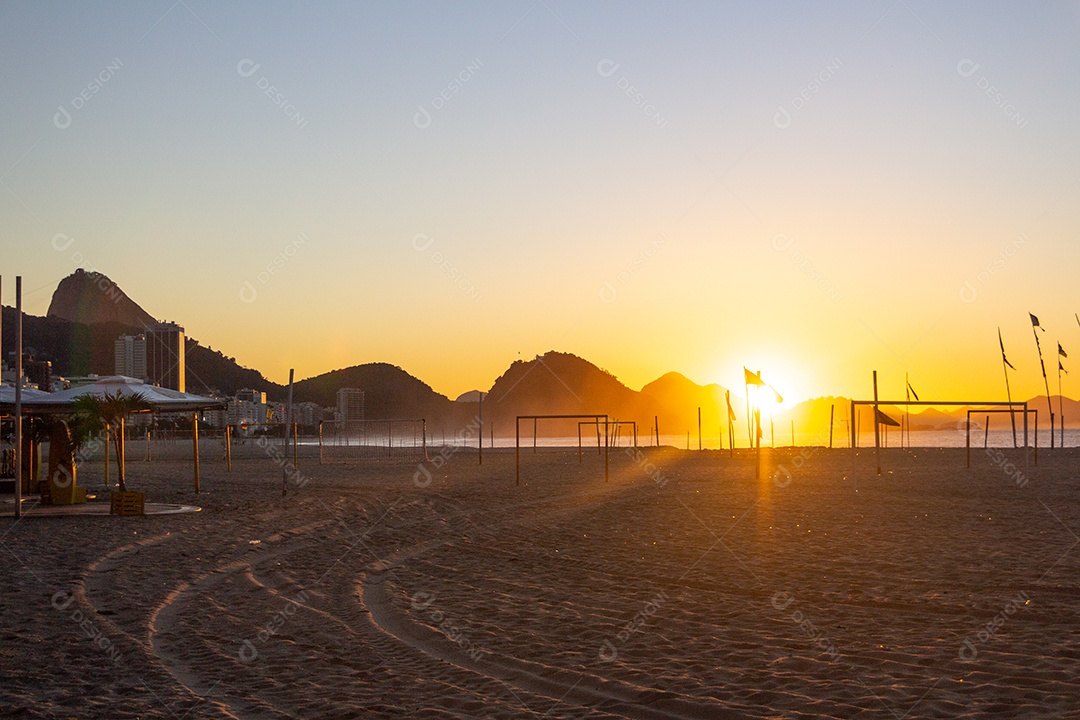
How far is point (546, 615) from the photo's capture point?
8.23 metres

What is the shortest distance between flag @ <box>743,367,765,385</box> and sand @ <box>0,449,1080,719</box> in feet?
40.6

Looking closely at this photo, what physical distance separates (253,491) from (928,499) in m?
15.2

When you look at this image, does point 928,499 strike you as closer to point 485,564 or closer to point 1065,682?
point 485,564

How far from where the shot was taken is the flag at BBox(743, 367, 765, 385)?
2933cm

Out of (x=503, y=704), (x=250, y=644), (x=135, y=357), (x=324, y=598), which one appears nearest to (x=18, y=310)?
(x=324, y=598)

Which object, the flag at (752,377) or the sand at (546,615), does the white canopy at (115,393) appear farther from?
the flag at (752,377)

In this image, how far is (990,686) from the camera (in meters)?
5.72

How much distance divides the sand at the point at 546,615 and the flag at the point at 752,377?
12365mm

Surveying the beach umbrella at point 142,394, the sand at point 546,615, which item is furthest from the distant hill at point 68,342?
the sand at point 546,615

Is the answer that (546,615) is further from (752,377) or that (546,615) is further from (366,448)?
(366,448)

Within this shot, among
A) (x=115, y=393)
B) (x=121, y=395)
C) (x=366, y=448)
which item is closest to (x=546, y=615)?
(x=121, y=395)

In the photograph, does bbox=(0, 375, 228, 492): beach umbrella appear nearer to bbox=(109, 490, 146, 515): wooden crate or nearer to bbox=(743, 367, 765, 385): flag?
bbox=(109, 490, 146, 515): wooden crate

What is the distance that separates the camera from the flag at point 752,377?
2933 centimetres

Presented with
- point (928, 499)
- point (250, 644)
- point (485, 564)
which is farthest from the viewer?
point (928, 499)
